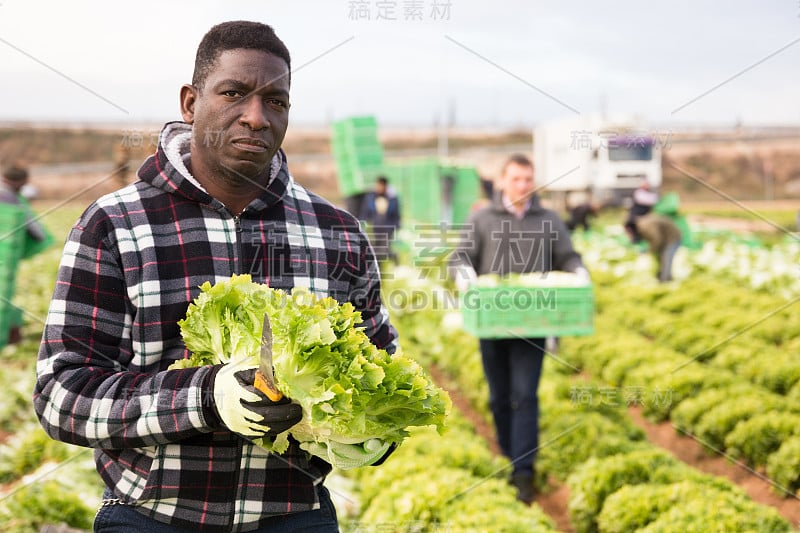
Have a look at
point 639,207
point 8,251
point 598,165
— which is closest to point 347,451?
point 8,251

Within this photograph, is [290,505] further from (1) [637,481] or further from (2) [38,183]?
(2) [38,183]

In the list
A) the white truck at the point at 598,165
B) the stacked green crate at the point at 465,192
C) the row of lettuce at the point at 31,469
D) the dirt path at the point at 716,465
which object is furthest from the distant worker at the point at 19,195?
the white truck at the point at 598,165

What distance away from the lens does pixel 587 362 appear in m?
8.98

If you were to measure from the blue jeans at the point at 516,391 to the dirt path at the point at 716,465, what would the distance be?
161 cm

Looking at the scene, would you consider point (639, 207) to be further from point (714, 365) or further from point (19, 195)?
point (19, 195)

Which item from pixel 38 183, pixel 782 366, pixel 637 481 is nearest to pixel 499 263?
pixel 637 481

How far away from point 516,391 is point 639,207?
35.9 feet

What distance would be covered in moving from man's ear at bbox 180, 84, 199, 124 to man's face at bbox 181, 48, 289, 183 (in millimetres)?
93

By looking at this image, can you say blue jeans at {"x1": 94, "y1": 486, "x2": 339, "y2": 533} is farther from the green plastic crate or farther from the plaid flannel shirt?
the green plastic crate

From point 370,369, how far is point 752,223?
1130 inches

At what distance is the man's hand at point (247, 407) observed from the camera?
5.52 feet

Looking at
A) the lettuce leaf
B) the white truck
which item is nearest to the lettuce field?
the lettuce leaf

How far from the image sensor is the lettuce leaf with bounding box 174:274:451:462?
1766mm

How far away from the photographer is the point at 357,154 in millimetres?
14398
